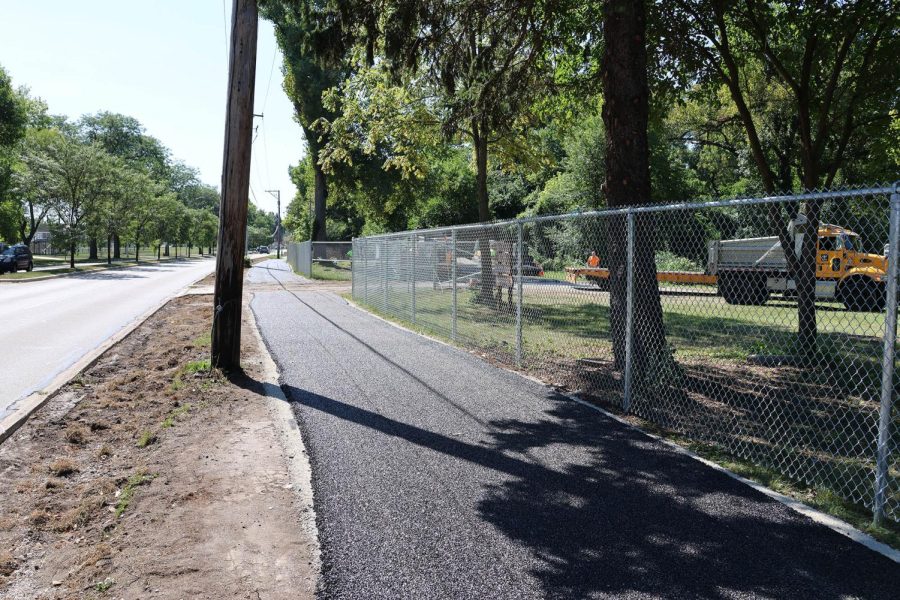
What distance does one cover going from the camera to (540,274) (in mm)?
8156

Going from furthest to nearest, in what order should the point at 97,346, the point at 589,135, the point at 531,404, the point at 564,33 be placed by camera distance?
the point at 589,135
the point at 564,33
the point at 97,346
the point at 531,404

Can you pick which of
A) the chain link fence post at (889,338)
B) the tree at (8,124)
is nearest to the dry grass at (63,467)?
the chain link fence post at (889,338)

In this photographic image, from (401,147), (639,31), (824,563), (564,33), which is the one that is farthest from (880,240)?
(401,147)

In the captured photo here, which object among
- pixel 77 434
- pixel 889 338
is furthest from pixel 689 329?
pixel 77 434

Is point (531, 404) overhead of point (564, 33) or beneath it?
beneath

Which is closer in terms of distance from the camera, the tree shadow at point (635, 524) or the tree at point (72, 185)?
the tree shadow at point (635, 524)

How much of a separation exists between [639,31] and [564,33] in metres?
4.95

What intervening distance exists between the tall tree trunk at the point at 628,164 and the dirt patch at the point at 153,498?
406 centimetres

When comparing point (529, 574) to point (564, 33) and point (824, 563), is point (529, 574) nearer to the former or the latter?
point (824, 563)

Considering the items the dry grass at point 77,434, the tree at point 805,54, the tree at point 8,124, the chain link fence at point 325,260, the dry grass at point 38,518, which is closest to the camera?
the dry grass at point 38,518

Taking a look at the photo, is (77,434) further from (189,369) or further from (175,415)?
(189,369)

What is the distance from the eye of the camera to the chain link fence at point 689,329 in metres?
4.72

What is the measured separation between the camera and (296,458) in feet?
16.5

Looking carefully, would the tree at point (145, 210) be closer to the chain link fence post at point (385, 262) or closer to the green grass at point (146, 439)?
the chain link fence post at point (385, 262)
